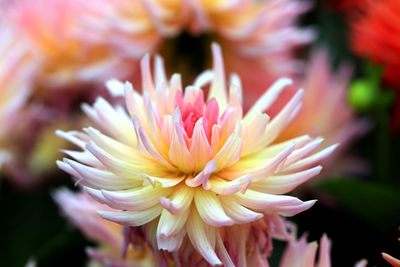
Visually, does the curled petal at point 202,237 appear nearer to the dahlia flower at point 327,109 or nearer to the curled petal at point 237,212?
the curled petal at point 237,212

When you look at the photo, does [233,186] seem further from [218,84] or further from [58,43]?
[58,43]

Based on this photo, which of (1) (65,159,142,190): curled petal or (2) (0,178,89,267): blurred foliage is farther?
(2) (0,178,89,267): blurred foliage

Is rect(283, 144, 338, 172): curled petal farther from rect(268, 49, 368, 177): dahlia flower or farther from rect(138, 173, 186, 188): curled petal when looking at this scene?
rect(268, 49, 368, 177): dahlia flower

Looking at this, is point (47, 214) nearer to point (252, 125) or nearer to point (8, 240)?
point (8, 240)

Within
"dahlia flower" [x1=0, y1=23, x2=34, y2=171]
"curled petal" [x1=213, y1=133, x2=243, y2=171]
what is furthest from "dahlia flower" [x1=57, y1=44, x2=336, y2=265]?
"dahlia flower" [x1=0, y1=23, x2=34, y2=171]

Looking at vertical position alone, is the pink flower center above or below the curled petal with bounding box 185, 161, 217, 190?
above

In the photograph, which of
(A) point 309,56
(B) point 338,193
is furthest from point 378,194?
(A) point 309,56
